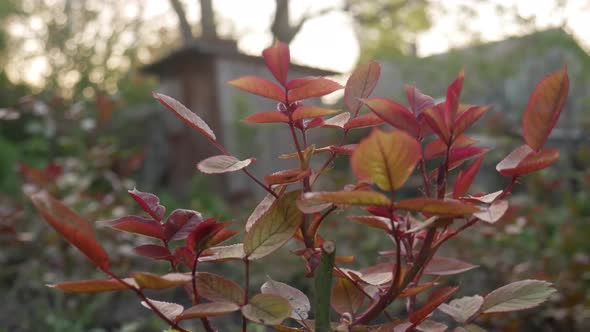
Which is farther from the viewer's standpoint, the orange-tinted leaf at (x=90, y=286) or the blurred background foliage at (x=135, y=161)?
the blurred background foliage at (x=135, y=161)

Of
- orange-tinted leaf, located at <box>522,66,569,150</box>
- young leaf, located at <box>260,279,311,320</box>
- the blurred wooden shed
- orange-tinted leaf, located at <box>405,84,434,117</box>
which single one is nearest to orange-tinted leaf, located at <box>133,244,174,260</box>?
young leaf, located at <box>260,279,311,320</box>

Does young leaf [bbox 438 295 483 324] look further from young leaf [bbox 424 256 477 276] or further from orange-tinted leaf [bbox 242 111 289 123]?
orange-tinted leaf [bbox 242 111 289 123]

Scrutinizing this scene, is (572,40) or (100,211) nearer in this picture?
(100,211)

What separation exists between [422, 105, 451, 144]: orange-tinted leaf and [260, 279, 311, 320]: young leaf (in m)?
0.27

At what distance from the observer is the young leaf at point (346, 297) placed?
85cm

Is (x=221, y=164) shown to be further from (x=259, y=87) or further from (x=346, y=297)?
(x=346, y=297)

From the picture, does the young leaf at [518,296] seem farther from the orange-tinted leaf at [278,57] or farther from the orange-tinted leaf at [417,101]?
the orange-tinted leaf at [278,57]

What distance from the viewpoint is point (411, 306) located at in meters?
0.87

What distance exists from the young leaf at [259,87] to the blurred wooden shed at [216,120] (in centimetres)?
732

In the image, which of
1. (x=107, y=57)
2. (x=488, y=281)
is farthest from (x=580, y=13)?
(x=107, y=57)

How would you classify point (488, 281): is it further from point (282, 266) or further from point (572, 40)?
point (572, 40)

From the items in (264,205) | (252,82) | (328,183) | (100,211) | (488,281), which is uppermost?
(252,82)

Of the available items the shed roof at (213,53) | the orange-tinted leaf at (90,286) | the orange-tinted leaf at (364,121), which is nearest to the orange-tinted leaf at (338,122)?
the orange-tinted leaf at (364,121)

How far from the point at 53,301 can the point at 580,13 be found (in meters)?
6.16
